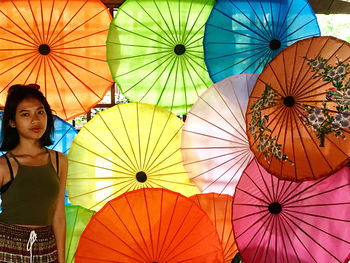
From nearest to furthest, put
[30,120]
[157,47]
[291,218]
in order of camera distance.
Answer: [30,120] < [291,218] < [157,47]

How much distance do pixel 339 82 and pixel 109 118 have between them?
1.65 meters

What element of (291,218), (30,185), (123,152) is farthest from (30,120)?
(291,218)

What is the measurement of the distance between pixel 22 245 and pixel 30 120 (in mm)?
Result: 645

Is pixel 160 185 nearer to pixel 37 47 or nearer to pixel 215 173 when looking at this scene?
pixel 215 173

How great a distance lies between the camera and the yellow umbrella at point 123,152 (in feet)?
10.5

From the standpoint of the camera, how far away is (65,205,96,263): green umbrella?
9.95 feet

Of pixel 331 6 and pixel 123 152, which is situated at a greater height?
pixel 331 6

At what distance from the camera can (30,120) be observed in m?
2.26

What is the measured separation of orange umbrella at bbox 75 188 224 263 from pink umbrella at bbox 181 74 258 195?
43 centimetres

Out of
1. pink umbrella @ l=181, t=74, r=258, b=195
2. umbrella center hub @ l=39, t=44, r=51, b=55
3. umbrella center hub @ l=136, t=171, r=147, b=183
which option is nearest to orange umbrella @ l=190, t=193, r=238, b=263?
pink umbrella @ l=181, t=74, r=258, b=195

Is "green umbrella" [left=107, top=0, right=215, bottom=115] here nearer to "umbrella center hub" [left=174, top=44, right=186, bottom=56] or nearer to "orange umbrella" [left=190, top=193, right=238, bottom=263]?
"umbrella center hub" [left=174, top=44, right=186, bottom=56]

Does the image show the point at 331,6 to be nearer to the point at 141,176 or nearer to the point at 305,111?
the point at 305,111

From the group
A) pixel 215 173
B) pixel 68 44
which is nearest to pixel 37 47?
pixel 68 44

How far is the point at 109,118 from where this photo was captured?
321 cm
